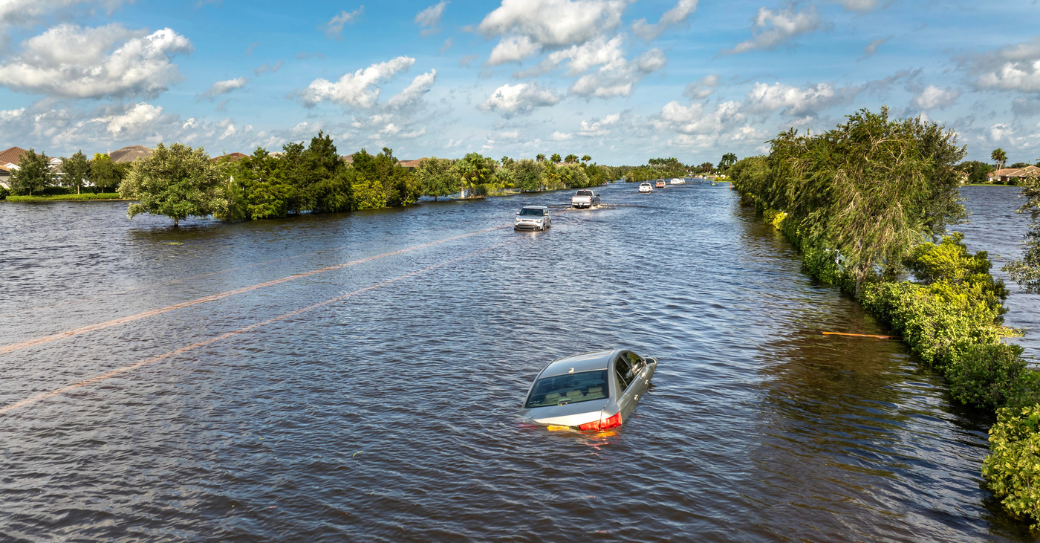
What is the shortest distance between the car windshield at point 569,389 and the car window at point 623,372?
568mm

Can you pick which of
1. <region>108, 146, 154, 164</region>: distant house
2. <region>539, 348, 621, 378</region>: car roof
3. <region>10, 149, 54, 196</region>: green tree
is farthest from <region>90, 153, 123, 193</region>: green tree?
<region>539, 348, 621, 378</region>: car roof

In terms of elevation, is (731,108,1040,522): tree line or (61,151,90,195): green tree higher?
(61,151,90,195): green tree

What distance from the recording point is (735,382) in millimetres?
15555

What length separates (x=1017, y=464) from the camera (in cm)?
884

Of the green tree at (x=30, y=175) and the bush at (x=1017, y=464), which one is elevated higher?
the green tree at (x=30, y=175)

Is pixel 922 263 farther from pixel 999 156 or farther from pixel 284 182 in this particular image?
pixel 999 156

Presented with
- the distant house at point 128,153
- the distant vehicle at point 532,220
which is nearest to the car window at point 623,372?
the distant vehicle at point 532,220

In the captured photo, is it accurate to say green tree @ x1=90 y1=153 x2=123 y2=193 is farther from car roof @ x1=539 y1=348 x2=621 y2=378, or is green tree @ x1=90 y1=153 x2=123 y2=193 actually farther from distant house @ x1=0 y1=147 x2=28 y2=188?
car roof @ x1=539 y1=348 x2=621 y2=378

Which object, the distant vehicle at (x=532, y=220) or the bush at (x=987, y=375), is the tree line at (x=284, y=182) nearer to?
the distant vehicle at (x=532, y=220)

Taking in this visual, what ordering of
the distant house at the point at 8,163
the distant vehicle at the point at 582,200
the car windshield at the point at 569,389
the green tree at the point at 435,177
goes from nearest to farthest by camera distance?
the car windshield at the point at 569,389, the distant vehicle at the point at 582,200, the green tree at the point at 435,177, the distant house at the point at 8,163

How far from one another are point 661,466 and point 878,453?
4.29m

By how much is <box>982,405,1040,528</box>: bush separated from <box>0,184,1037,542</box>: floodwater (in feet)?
1.35

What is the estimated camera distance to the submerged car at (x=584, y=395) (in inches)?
455

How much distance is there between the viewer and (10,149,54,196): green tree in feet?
379
